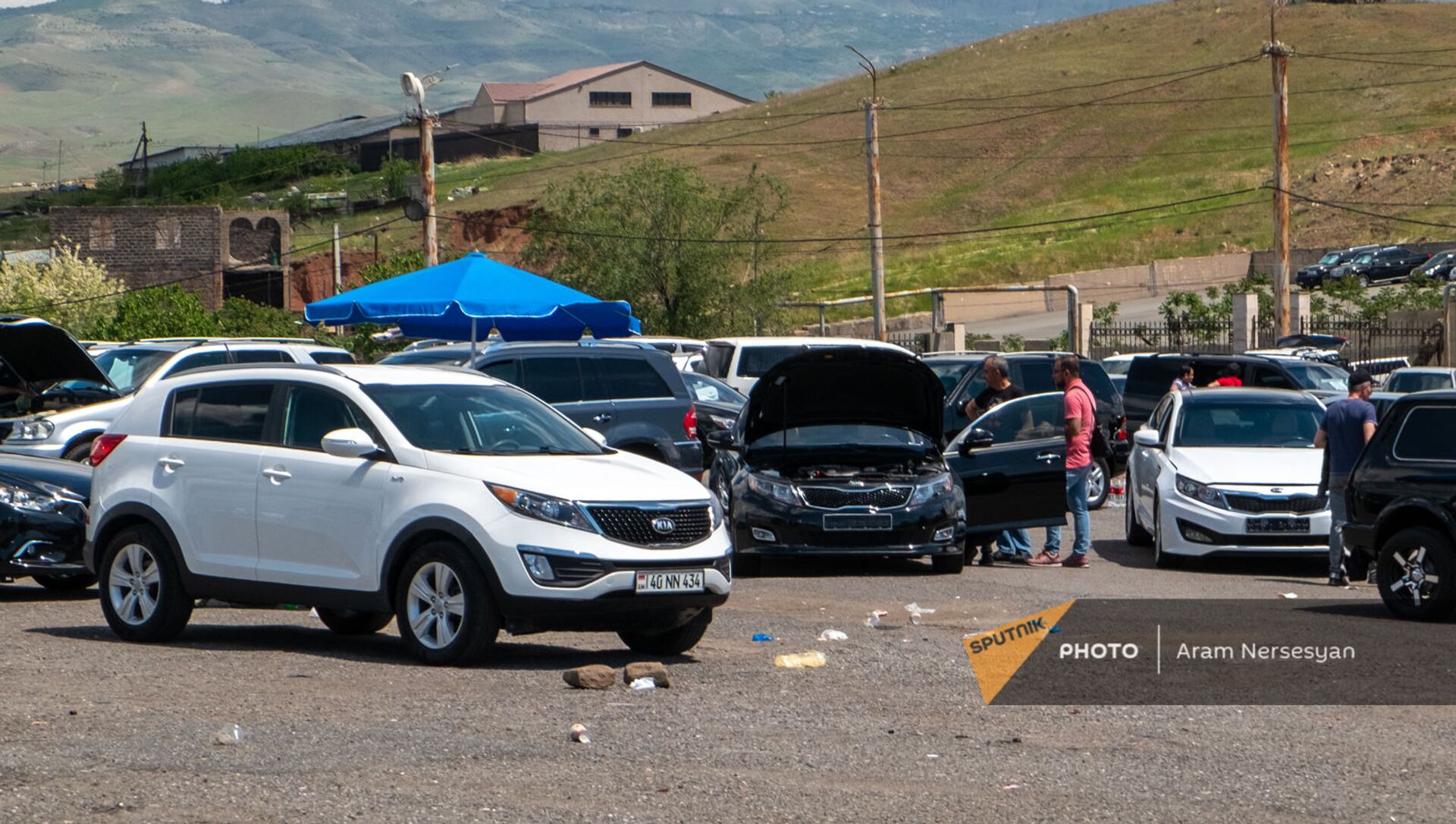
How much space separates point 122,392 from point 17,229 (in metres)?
92.4

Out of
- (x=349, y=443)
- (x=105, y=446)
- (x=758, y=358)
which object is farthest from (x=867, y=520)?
(x=758, y=358)

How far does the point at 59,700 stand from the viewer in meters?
8.58

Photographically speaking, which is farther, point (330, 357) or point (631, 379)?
point (330, 357)

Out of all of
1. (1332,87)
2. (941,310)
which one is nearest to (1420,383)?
(941,310)

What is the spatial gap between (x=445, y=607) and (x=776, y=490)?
17.7 feet

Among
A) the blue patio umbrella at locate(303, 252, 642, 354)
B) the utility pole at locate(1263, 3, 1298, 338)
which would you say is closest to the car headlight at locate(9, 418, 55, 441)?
the blue patio umbrella at locate(303, 252, 642, 354)

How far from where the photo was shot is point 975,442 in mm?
15742

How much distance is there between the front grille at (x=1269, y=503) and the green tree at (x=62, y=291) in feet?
159

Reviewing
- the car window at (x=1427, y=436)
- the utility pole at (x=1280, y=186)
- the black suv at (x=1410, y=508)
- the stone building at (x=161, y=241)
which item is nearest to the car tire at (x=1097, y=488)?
the black suv at (x=1410, y=508)

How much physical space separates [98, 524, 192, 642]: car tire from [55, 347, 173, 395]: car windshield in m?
10.3

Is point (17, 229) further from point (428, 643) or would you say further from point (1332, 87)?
point (428, 643)

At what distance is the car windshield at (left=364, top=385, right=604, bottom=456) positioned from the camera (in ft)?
33.3

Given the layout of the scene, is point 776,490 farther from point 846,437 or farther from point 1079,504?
point 1079,504

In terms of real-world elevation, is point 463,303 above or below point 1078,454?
above
